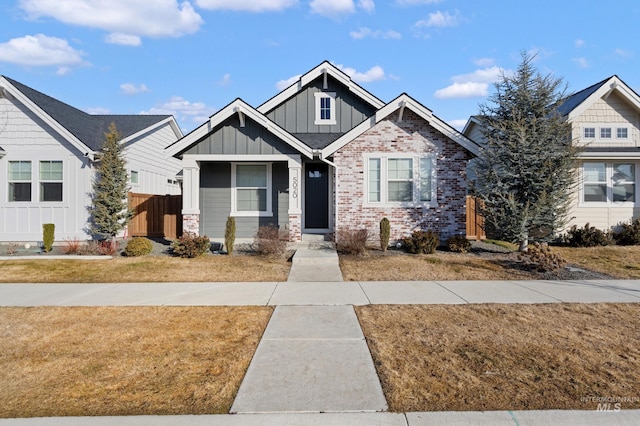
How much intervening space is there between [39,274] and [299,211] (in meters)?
7.33

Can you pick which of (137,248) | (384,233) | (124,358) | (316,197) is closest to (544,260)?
(384,233)

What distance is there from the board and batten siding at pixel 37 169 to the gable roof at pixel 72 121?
51 centimetres

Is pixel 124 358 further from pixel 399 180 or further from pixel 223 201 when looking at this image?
pixel 399 180

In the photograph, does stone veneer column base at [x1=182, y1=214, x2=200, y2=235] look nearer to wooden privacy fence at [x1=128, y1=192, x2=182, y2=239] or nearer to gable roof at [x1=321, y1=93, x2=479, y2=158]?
wooden privacy fence at [x1=128, y1=192, x2=182, y2=239]

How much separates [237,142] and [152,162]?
7854mm

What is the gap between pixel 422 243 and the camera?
12172mm

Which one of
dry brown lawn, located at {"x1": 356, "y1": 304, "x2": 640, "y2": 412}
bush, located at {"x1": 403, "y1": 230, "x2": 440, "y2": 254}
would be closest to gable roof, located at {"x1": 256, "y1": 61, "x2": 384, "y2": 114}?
bush, located at {"x1": 403, "y1": 230, "x2": 440, "y2": 254}

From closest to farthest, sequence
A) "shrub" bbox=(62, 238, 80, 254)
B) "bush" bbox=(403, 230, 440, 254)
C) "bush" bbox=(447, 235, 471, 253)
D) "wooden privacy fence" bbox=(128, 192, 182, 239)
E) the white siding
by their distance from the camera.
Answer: "bush" bbox=(403, 230, 440, 254), "bush" bbox=(447, 235, 471, 253), "shrub" bbox=(62, 238, 80, 254), "wooden privacy fence" bbox=(128, 192, 182, 239), the white siding

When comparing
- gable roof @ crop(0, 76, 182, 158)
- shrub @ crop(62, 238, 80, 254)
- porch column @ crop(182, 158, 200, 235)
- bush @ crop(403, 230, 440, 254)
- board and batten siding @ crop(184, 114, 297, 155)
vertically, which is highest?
gable roof @ crop(0, 76, 182, 158)

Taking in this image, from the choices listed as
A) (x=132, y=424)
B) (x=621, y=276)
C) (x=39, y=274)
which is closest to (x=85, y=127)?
(x=39, y=274)

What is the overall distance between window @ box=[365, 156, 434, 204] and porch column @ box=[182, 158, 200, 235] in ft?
19.4

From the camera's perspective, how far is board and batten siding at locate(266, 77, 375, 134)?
16.2 meters

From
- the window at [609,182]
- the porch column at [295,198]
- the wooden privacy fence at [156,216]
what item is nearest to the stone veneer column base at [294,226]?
the porch column at [295,198]

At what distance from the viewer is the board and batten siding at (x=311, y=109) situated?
53.3 ft
